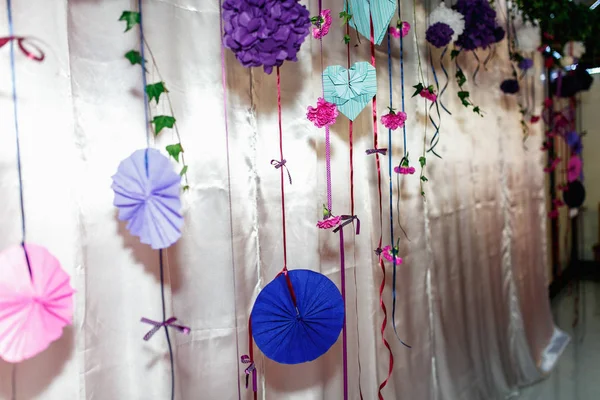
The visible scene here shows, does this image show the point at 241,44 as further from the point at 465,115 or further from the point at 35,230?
the point at 465,115

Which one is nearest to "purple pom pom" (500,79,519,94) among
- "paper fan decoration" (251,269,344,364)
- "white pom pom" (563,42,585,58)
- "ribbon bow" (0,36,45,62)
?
"white pom pom" (563,42,585,58)

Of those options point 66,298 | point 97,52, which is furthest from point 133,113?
point 66,298

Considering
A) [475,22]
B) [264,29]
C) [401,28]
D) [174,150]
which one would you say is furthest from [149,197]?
[475,22]

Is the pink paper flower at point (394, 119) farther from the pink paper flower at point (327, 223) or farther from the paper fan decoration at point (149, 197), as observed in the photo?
the paper fan decoration at point (149, 197)

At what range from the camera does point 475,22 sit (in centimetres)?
172

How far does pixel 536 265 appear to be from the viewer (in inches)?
106

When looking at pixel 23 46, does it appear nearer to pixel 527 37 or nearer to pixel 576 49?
pixel 527 37

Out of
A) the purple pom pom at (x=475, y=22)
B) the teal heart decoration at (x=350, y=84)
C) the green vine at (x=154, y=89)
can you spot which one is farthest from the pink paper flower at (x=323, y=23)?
the purple pom pom at (x=475, y=22)

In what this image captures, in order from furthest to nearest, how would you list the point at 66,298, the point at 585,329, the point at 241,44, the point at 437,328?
1. the point at 585,329
2. the point at 437,328
3. the point at 241,44
4. the point at 66,298

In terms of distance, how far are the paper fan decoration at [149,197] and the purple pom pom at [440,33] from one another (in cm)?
112

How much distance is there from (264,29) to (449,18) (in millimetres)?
988

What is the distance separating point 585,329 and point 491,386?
136 centimetres

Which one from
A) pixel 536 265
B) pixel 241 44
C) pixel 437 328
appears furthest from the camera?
pixel 536 265

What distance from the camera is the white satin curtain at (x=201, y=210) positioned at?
827 millimetres
